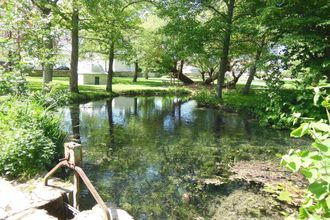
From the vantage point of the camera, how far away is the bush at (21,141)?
17.1 feet

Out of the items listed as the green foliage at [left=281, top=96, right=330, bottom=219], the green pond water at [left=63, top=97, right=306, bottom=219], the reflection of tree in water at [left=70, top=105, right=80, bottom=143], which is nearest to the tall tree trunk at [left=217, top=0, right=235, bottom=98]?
the green pond water at [left=63, top=97, right=306, bottom=219]

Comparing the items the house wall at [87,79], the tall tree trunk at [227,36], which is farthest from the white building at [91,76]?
the tall tree trunk at [227,36]

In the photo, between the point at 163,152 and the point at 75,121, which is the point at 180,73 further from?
the point at 163,152

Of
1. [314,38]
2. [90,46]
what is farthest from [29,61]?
[90,46]

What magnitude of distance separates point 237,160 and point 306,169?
7.03m

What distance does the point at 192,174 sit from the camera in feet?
24.1

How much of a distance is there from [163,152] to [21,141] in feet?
15.1

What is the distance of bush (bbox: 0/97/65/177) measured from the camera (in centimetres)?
521

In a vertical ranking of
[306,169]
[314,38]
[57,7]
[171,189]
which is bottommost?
[171,189]

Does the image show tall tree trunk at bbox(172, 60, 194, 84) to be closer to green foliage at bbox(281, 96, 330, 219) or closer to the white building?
the white building

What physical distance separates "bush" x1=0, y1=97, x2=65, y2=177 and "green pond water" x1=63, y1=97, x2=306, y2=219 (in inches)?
46.5

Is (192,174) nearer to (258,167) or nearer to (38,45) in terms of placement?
(258,167)

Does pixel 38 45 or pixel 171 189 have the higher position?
pixel 38 45

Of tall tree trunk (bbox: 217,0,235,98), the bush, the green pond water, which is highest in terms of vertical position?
tall tree trunk (bbox: 217,0,235,98)
